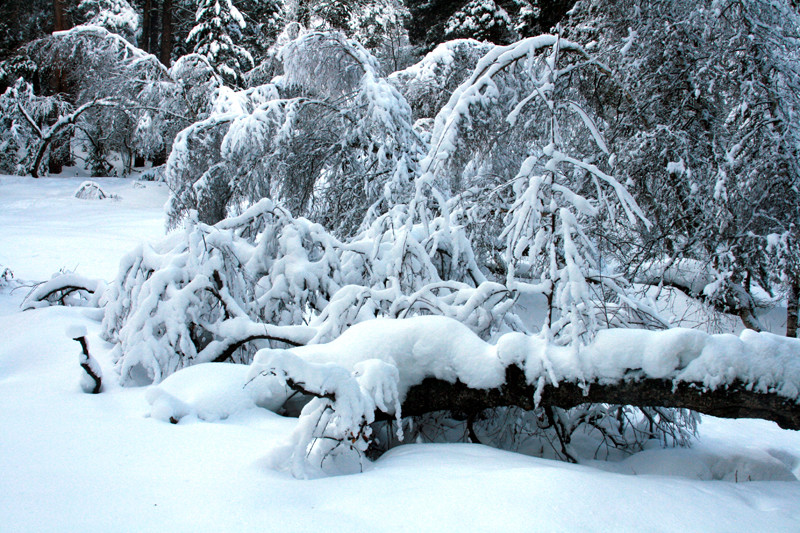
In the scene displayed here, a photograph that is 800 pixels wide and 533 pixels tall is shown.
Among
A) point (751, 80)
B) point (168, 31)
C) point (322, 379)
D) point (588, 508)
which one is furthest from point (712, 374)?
point (168, 31)

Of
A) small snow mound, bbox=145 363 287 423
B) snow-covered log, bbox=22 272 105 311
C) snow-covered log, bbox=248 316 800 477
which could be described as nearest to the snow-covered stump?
small snow mound, bbox=145 363 287 423

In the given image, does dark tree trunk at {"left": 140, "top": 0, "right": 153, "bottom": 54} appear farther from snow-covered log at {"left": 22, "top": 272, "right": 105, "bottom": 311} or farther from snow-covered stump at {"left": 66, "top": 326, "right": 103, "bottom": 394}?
snow-covered stump at {"left": 66, "top": 326, "right": 103, "bottom": 394}

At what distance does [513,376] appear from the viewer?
242 centimetres

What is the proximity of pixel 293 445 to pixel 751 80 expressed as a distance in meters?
4.84

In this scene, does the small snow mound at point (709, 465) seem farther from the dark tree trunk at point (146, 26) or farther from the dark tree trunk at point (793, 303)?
the dark tree trunk at point (146, 26)

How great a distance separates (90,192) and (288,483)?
16.1 m

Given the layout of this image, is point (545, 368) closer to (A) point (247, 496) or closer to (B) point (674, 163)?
(A) point (247, 496)

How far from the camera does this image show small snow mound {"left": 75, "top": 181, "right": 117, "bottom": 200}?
48.9 feet

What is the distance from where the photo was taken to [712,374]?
85.1 inches

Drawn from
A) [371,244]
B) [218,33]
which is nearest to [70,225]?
[218,33]

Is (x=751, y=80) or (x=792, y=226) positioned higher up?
(x=751, y=80)

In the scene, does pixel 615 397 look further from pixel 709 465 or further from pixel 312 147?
pixel 312 147

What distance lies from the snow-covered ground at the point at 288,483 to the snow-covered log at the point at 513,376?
0.22 meters

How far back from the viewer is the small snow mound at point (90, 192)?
48.9 feet
